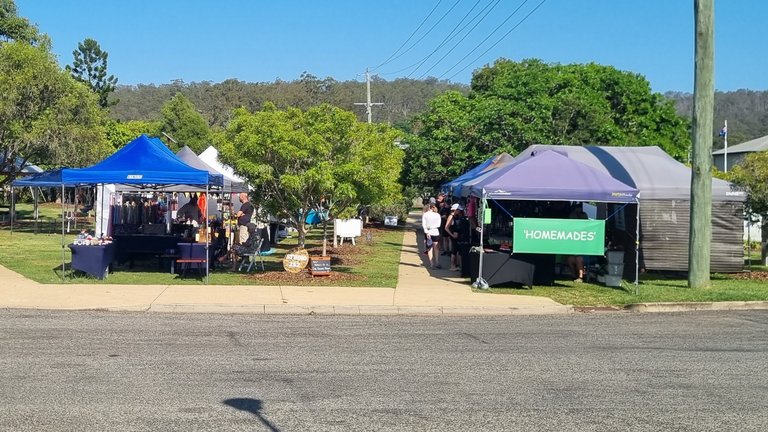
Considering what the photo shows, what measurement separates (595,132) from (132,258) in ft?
71.5

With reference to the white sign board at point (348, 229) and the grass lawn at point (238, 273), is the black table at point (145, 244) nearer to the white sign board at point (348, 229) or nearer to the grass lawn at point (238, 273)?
the grass lawn at point (238, 273)

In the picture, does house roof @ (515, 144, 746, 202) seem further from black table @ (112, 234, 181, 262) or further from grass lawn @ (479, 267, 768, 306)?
black table @ (112, 234, 181, 262)

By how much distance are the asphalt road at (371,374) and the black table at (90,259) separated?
3735mm

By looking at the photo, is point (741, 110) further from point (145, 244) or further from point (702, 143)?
point (145, 244)

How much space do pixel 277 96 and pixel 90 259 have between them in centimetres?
8533

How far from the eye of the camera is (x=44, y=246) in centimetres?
2527

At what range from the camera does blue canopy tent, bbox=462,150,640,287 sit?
1638 cm

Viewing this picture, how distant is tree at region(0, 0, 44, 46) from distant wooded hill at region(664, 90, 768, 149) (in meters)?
117

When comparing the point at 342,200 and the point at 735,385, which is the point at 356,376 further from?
the point at 342,200

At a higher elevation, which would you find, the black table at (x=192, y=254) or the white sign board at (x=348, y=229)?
the white sign board at (x=348, y=229)

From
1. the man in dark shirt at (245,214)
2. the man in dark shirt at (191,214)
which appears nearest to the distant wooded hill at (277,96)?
the man in dark shirt at (191,214)

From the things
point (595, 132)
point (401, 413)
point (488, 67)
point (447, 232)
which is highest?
point (488, 67)

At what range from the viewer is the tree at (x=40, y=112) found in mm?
29281

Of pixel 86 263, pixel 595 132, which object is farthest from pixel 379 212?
pixel 86 263
